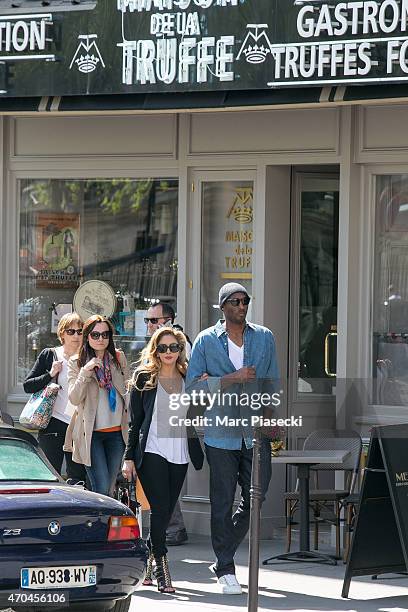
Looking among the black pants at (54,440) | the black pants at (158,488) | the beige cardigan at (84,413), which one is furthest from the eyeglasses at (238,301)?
the black pants at (54,440)

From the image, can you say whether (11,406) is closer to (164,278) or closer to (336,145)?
(164,278)

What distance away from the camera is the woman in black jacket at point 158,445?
32.5ft

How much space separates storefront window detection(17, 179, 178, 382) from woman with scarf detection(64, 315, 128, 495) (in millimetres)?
2159

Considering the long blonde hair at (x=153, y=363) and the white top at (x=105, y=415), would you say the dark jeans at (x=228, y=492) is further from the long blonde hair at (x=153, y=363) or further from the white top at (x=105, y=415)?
the white top at (x=105, y=415)

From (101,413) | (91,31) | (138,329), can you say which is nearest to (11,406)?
(138,329)

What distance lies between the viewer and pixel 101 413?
10789 millimetres

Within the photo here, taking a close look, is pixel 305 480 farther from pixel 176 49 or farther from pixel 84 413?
pixel 176 49

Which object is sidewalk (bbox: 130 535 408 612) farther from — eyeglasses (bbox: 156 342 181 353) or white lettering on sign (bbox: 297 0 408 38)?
white lettering on sign (bbox: 297 0 408 38)

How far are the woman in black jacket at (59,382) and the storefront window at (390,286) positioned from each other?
2.57m

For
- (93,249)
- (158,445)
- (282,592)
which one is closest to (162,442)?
(158,445)

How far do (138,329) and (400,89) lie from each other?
3.81m

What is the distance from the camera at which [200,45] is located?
11359 millimetres

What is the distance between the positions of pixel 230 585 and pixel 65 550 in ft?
6.89

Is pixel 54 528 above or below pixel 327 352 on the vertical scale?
below
